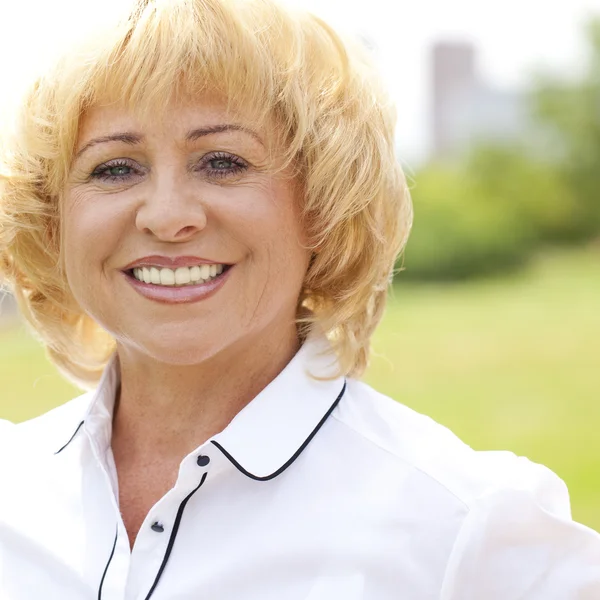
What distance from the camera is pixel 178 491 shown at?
5.08 ft

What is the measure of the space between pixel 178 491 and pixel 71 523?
0.25 metres

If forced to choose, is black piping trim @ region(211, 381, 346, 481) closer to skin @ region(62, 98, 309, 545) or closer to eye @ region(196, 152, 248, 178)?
skin @ region(62, 98, 309, 545)

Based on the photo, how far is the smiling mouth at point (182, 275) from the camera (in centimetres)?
157

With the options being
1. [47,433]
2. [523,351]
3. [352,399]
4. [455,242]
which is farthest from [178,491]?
[455,242]

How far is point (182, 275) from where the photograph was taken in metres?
→ 1.57

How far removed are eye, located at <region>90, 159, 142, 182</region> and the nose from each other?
6cm

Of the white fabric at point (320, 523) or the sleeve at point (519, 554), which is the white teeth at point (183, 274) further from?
the sleeve at point (519, 554)

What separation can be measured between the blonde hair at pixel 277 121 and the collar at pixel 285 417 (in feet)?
0.16

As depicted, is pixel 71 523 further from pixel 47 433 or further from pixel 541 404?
pixel 541 404

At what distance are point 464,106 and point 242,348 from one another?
86.5 ft

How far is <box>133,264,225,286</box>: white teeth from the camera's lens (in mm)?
1564

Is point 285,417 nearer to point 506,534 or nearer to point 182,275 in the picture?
point 182,275

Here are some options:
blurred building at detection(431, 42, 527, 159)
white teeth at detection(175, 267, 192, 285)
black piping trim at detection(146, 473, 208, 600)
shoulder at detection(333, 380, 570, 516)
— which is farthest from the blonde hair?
blurred building at detection(431, 42, 527, 159)

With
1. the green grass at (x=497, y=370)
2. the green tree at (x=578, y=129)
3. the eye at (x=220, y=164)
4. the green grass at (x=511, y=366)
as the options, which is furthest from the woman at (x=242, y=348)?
the green tree at (x=578, y=129)
